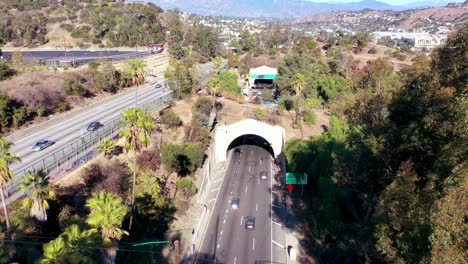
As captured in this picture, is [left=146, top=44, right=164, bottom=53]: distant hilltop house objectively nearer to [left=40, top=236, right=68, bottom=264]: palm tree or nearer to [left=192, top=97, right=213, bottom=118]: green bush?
[left=192, top=97, right=213, bottom=118]: green bush

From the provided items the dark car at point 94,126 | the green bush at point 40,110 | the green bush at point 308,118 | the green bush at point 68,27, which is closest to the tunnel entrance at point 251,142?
the green bush at point 308,118

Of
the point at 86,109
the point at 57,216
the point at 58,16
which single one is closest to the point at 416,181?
the point at 57,216

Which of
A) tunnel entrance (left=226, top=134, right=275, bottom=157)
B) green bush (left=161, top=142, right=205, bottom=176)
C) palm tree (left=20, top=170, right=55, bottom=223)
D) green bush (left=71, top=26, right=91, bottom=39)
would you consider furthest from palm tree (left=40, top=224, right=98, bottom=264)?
green bush (left=71, top=26, right=91, bottom=39)

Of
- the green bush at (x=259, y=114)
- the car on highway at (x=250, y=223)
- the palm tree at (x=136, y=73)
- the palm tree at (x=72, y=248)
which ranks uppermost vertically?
the palm tree at (x=136, y=73)

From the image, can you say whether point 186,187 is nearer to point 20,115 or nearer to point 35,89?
point 20,115

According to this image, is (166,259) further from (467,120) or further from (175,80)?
(175,80)

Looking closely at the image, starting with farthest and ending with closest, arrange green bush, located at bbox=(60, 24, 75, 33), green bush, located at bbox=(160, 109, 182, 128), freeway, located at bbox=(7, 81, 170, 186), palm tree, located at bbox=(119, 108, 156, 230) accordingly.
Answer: green bush, located at bbox=(60, 24, 75, 33) → green bush, located at bbox=(160, 109, 182, 128) → freeway, located at bbox=(7, 81, 170, 186) → palm tree, located at bbox=(119, 108, 156, 230)

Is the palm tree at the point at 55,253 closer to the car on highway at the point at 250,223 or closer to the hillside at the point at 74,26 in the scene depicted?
the car on highway at the point at 250,223
